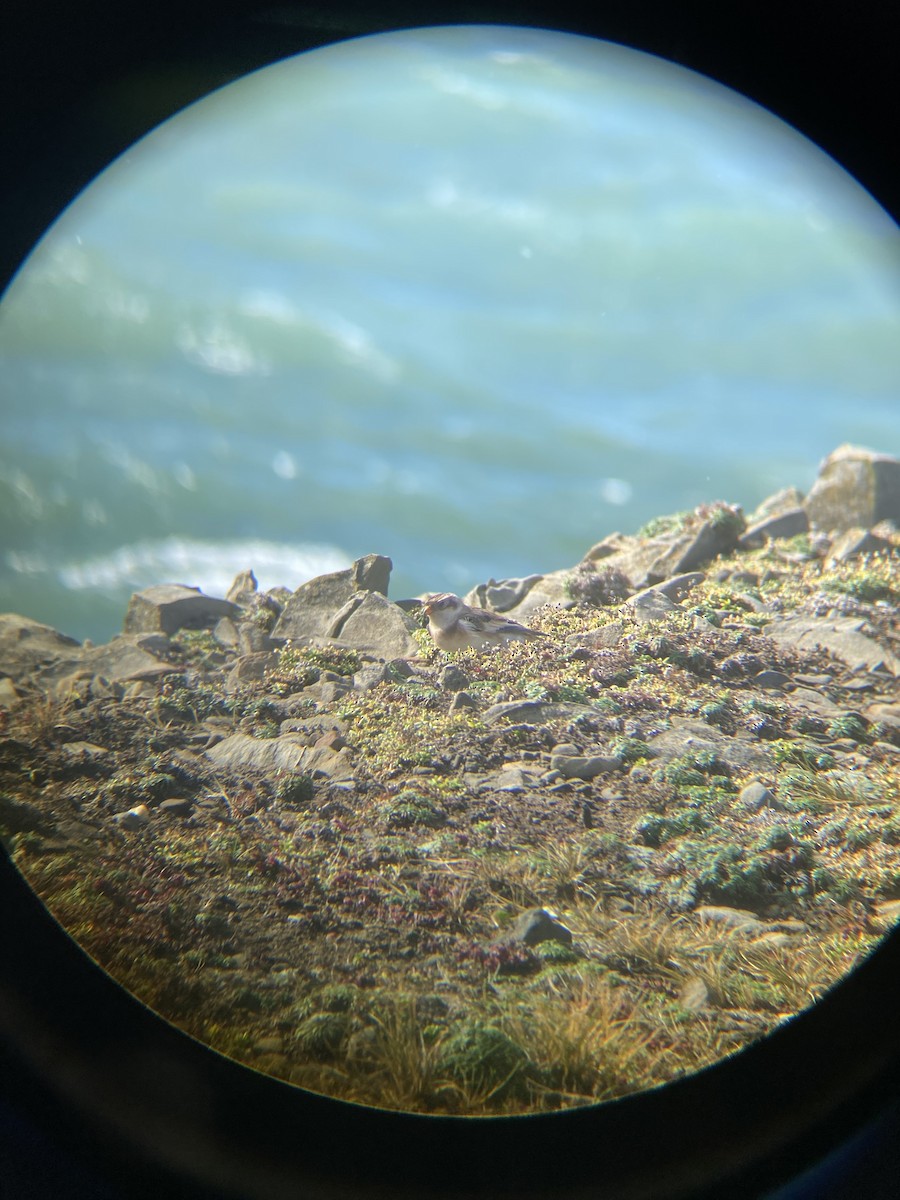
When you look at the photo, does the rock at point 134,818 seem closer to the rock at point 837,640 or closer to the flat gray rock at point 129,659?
the flat gray rock at point 129,659

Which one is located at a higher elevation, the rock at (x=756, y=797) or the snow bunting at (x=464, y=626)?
the snow bunting at (x=464, y=626)

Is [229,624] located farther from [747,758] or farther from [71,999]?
[747,758]

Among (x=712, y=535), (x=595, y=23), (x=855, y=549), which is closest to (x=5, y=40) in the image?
(x=595, y=23)

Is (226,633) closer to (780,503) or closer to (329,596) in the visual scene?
(329,596)

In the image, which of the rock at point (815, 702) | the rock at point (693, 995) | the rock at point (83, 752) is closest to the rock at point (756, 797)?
the rock at point (815, 702)

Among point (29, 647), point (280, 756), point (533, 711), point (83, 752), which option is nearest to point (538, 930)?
point (533, 711)

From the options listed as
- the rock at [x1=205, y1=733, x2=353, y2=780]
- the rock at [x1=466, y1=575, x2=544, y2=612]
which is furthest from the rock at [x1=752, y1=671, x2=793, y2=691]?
the rock at [x1=205, y1=733, x2=353, y2=780]

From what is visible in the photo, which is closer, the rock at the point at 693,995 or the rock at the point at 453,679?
the rock at the point at 693,995
